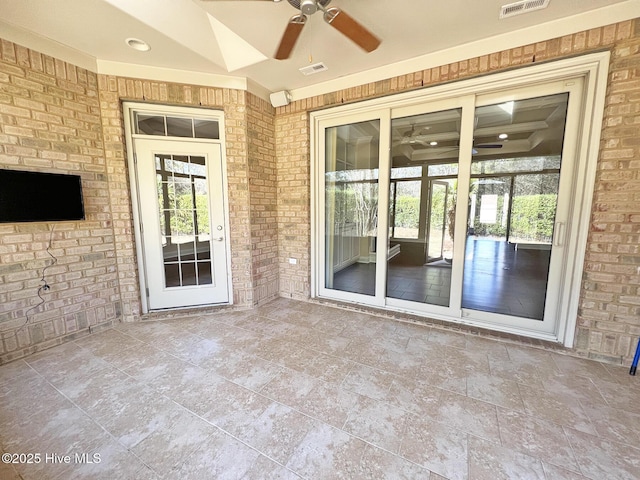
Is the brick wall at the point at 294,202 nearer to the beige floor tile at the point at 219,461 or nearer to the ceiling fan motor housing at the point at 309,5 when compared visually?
the ceiling fan motor housing at the point at 309,5

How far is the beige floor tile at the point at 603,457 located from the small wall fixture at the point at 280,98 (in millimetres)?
4021

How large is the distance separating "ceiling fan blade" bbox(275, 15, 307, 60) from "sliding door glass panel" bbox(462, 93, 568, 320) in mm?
2040

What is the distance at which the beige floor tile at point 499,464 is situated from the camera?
1.28 metres


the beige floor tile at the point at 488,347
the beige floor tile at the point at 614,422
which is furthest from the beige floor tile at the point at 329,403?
the beige floor tile at the point at 614,422

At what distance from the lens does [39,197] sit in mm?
2283

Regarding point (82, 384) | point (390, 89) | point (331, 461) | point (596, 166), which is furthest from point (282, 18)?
point (82, 384)

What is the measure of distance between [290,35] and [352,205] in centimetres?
212

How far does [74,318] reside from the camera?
8.56 feet

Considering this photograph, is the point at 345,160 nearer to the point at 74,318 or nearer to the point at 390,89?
the point at 390,89

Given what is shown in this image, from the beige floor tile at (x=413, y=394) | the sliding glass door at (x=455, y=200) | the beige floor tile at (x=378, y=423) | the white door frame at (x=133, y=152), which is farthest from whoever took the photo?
the white door frame at (x=133, y=152)

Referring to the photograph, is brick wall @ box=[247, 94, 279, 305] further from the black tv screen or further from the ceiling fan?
the black tv screen

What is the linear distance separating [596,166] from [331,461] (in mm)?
3020

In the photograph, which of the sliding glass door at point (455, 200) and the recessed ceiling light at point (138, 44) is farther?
the sliding glass door at point (455, 200)

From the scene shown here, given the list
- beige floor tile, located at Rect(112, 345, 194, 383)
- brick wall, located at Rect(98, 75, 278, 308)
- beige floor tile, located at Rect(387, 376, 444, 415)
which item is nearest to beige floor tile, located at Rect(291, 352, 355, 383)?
beige floor tile, located at Rect(387, 376, 444, 415)
